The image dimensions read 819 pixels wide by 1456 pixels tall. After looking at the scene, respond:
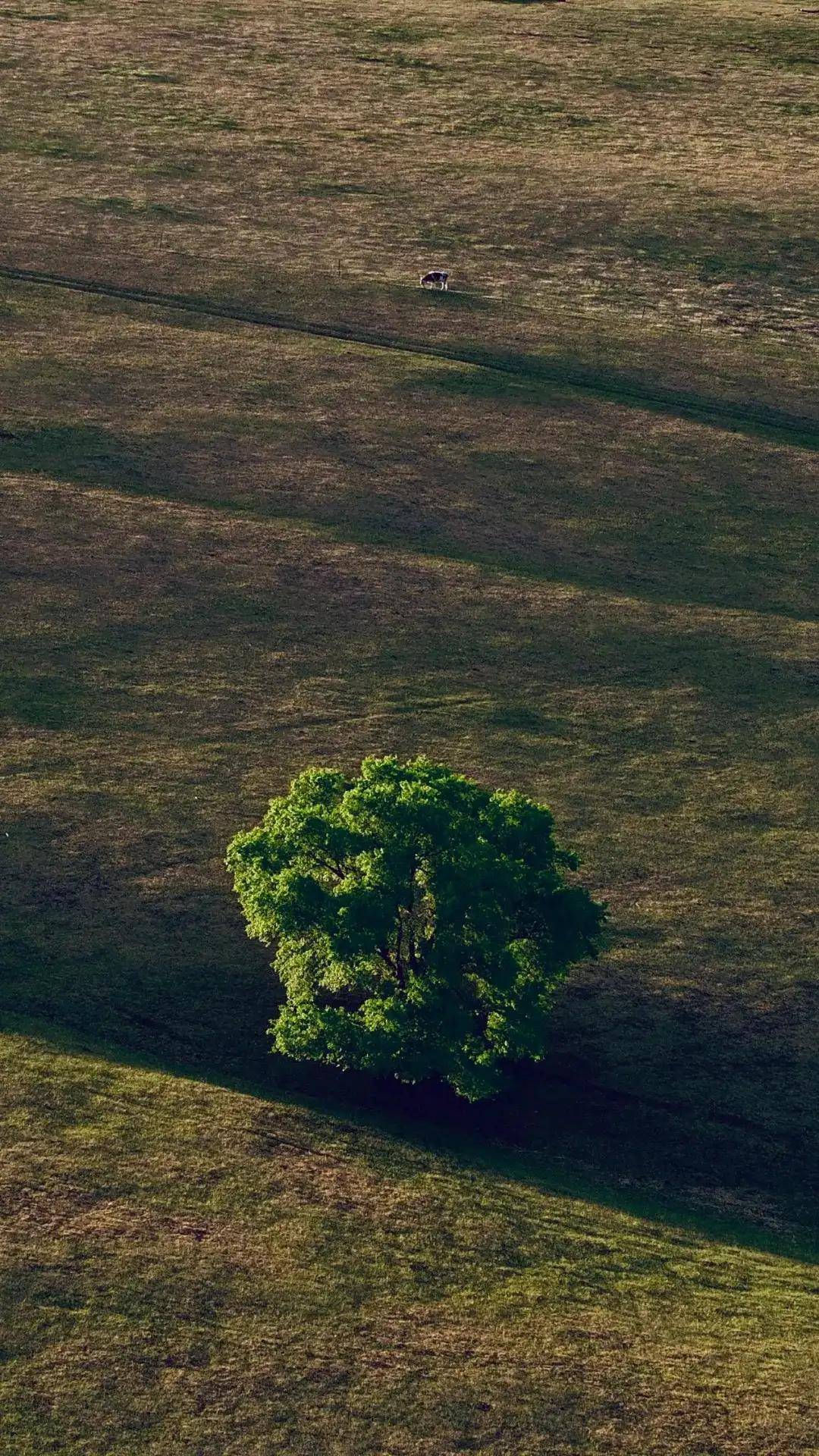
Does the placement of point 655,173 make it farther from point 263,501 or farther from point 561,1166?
point 561,1166

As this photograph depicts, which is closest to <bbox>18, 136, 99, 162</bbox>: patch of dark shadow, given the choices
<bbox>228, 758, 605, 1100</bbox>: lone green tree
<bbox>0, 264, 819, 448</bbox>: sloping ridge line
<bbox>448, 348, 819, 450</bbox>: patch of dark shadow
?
<bbox>0, 264, 819, 448</bbox>: sloping ridge line

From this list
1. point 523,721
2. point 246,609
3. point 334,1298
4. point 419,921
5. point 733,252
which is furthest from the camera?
point 733,252

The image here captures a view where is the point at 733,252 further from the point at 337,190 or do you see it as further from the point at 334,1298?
the point at 334,1298

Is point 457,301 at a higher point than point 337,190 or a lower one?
lower

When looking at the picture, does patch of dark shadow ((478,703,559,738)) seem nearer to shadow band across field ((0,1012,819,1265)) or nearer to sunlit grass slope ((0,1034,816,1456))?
shadow band across field ((0,1012,819,1265))

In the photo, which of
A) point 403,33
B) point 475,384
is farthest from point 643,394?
point 403,33

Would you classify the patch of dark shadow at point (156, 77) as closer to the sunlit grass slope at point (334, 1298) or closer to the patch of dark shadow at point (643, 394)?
the patch of dark shadow at point (643, 394)

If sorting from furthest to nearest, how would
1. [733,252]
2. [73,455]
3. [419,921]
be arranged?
[733,252] < [73,455] < [419,921]
